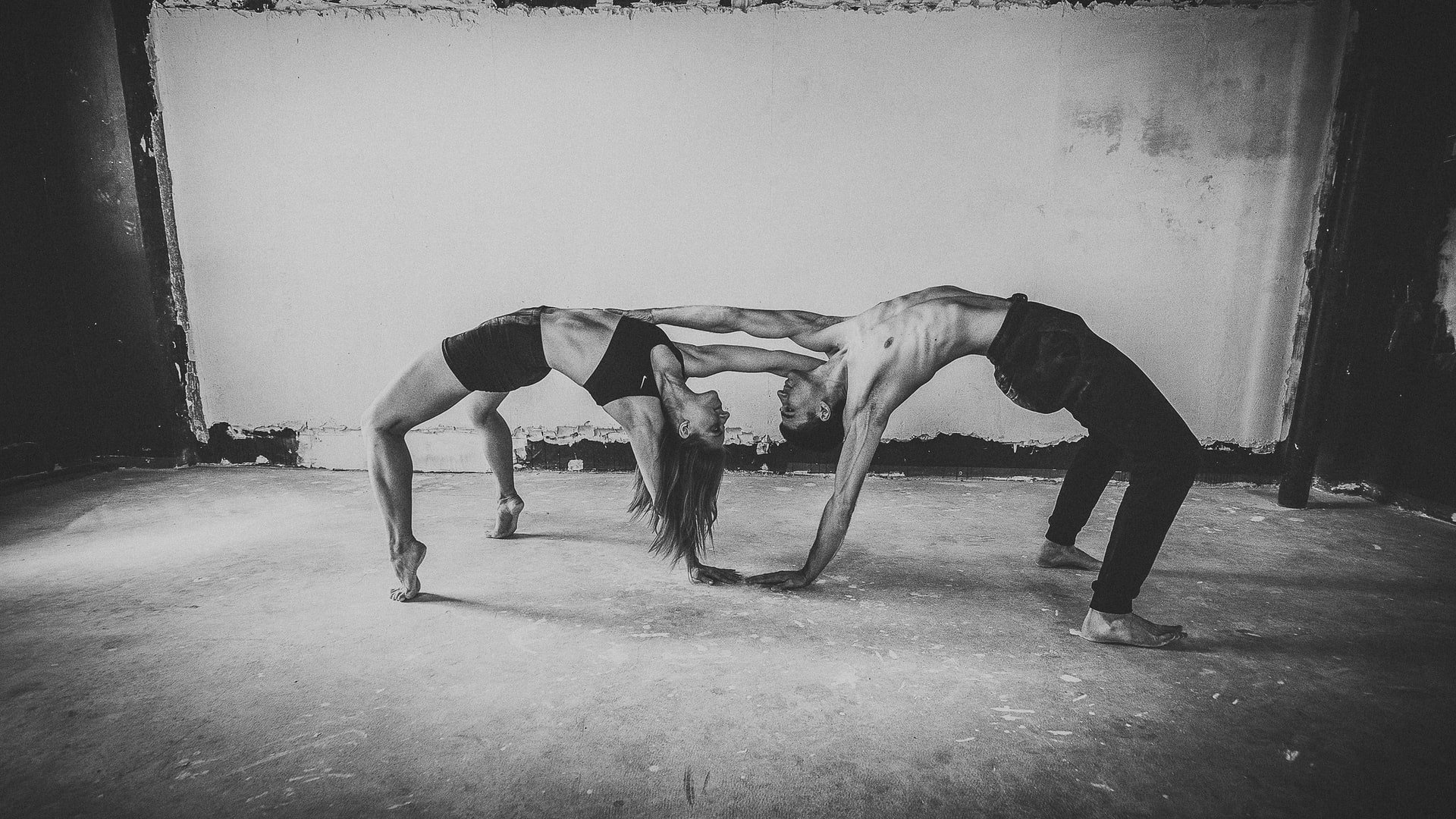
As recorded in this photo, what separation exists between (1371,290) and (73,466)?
6906 mm

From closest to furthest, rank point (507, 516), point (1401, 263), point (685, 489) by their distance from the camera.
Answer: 1. point (685, 489)
2. point (507, 516)
3. point (1401, 263)

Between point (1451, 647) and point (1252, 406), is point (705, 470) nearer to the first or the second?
point (1451, 647)

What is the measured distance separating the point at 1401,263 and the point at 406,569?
4.59 m

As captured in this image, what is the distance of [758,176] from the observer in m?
3.68

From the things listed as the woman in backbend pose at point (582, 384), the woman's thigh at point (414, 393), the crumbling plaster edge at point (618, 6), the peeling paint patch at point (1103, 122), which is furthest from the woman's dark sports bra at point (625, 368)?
the peeling paint patch at point (1103, 122)

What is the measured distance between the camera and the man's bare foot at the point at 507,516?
2.85m

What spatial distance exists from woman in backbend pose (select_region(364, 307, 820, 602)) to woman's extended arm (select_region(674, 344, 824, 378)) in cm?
4

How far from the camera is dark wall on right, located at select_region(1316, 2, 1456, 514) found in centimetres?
303

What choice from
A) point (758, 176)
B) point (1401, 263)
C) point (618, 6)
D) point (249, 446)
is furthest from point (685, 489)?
point (1401, 263)

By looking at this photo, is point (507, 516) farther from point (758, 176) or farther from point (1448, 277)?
point (1448, 277)

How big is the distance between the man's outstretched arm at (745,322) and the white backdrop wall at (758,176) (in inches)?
51.3

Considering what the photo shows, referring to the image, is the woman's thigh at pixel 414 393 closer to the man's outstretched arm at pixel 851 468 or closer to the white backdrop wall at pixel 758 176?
the man's outstretched arm at pixel 851 468

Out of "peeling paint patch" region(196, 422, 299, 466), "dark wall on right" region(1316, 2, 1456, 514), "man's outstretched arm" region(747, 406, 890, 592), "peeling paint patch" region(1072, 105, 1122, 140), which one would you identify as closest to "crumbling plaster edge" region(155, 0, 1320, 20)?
"peeling paint patch" region(1072, 105, 1122, 140)

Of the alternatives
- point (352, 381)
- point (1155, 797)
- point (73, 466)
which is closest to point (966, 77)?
point (1155, 797)
